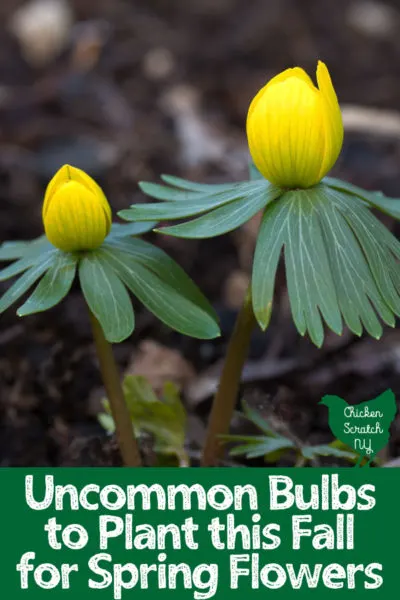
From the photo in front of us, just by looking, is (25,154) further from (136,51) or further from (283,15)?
(283,15)

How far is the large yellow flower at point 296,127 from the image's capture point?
120cm

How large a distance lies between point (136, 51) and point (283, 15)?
0.94m

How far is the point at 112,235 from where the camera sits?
1.43 m

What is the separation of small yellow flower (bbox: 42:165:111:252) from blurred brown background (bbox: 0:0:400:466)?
49 centimetres

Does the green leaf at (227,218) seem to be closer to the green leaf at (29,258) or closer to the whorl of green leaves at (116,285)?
the whorl of green leaves at (116,285)

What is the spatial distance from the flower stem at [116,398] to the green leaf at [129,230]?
137 mm

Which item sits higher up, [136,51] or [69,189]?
[136,51]

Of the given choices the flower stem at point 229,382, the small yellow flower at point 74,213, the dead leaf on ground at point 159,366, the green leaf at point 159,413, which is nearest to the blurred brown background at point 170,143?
the dead leaf on ground at point 159,366

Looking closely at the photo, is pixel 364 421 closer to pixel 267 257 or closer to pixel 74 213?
pixel 267 257

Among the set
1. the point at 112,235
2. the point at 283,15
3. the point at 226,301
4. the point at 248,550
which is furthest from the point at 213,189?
the point at 283,15

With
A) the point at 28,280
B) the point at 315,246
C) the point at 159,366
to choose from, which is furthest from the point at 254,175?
the point at 159,366

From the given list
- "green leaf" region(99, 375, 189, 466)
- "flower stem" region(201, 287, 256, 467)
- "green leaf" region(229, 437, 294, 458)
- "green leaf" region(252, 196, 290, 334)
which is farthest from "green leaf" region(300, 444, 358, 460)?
"green leaf" region(252, 196, 290, 334)

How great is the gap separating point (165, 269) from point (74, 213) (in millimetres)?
182

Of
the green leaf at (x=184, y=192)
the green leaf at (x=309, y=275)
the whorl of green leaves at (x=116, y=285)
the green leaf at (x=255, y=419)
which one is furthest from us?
the green leaf at (x=255, y=419)
